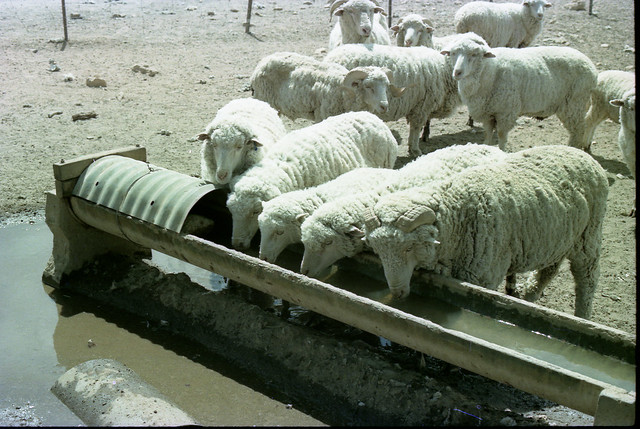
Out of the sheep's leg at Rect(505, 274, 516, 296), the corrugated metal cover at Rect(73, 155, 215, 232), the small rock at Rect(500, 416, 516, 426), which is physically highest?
the corrugated metal cover at Rect(73, 155, 215, 232)

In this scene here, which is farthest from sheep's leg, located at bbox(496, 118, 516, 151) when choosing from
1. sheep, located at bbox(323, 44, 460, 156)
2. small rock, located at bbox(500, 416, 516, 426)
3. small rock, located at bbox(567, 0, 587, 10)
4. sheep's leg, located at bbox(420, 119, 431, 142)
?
small rock, located at bbox(567, 0, 587, 10)

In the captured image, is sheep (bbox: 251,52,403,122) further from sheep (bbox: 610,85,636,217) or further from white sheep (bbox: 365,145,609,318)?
white sheep (bbox: 365,145,609,318)

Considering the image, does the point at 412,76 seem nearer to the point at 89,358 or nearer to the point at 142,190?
the point at 142,190

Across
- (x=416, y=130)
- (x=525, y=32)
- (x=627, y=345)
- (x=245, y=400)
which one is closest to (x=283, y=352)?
(x=245, y=400)

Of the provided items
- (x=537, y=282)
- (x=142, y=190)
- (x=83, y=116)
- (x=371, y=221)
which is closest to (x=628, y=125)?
→ (x=537, y=282)

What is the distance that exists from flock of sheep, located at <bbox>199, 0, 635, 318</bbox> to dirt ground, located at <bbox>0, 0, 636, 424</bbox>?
2.53 ft

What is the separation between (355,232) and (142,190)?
1.96m

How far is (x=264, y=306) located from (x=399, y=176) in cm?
158

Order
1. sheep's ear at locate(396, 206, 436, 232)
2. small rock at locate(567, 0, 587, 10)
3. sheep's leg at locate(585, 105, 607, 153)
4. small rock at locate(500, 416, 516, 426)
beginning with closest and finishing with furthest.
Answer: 1. small rock at locate(500, 416, 516, 426)
2. sheep's ear at locate(396, 206, 436, 232)
3. sheep's leg at locate(585, 105, 607, 153)
4. small rock at locate(567, 0, 587, 10)

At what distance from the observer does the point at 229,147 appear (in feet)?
20.0

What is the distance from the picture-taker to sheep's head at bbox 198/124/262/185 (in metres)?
6.05

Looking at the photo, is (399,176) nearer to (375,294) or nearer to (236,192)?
(375,294)

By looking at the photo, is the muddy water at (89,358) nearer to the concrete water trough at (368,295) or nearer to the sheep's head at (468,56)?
the concrete water trough at (368,295)

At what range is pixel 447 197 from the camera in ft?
15.9
